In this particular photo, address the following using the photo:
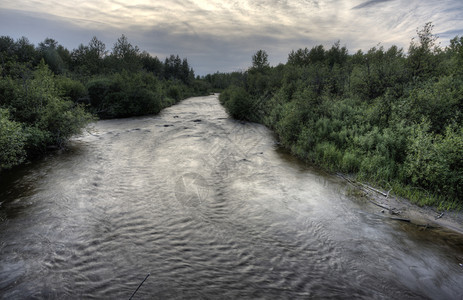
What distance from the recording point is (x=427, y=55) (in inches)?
648

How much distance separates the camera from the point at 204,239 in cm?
699

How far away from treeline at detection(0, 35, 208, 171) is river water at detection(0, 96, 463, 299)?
91.1 inches

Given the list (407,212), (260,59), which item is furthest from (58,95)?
(260,59)

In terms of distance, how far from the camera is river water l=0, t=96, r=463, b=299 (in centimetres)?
536

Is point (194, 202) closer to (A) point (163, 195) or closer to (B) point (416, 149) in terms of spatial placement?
(A) point (163, 195)

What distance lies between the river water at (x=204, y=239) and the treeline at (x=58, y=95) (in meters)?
2.31

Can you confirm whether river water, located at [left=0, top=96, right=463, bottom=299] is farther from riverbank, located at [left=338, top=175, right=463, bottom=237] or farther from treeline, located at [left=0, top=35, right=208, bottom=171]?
treeline, located at [left=0, top=35, right=208, bottom=171]

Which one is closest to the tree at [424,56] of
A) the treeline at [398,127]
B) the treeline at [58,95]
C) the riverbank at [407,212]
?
the treeline at [398,127]

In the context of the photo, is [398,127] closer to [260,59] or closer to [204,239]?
[204,239]

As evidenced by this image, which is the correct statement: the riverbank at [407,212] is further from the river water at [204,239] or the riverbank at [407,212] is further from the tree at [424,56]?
the tree at [424,56]

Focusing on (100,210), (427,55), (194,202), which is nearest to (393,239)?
(194,202)

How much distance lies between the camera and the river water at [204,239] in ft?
17.6

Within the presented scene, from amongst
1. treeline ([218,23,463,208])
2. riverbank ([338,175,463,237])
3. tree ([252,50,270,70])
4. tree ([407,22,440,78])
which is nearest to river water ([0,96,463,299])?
riverbank ([338,175,463,237])

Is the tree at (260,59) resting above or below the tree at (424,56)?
above
